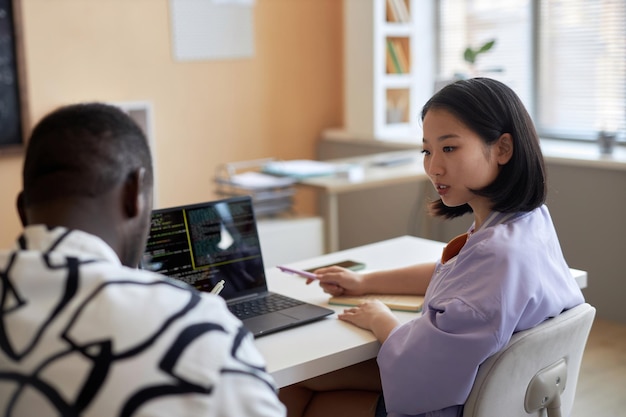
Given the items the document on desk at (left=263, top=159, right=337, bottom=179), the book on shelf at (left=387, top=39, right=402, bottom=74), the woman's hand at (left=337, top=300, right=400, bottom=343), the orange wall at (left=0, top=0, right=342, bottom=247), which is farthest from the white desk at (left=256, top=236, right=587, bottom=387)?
the book on shelf at (left=387, top=39, right=402, bottom=74)

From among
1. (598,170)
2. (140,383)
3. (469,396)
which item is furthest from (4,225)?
(140,383)

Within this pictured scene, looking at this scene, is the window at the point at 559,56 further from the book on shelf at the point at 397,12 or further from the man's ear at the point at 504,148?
the man's ear at the point at 504,148

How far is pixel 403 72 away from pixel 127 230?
3.70m

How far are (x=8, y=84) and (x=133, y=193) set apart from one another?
2.93m

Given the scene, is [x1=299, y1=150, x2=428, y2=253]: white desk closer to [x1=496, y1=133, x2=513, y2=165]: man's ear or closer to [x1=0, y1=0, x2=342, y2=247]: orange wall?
[x1=0, y1=0, x2=342, y2=247]: orange wall

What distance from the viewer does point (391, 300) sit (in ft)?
6.03

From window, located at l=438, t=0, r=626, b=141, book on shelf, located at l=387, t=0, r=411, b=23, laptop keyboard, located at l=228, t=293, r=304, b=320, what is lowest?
laptop keyboard, located at l=228, t=293, r=304, b=320

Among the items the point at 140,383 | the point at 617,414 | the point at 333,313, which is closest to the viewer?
the point at 140,383

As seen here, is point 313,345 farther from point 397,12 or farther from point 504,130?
point 397,12

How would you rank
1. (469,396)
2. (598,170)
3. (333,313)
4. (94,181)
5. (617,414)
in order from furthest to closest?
(598,170), (617,414), (333,313), (469,396), (94,181)

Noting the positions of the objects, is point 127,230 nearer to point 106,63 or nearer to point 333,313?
point 333,313

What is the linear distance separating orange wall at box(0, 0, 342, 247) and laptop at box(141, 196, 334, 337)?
2.22m

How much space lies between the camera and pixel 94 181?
988 mm

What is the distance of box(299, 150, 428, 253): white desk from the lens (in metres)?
3.29
